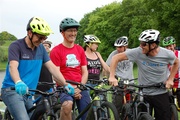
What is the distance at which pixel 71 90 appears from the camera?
4.69 meters

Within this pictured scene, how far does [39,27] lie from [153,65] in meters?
1.94

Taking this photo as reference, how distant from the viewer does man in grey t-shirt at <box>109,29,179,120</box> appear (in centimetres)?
545

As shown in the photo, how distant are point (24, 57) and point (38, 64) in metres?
0.24

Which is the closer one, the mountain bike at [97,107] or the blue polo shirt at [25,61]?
the blue polo shirt at [25,61]

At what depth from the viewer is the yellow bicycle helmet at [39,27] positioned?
4.45 m

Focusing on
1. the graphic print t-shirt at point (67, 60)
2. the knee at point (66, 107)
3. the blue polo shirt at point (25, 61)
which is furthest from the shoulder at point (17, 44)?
the knee at point (66, 107)

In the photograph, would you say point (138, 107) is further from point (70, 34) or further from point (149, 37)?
point (70, 34)

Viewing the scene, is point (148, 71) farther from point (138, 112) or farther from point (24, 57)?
point (24, 57)

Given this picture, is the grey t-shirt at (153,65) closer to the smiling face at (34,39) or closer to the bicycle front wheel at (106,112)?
the bicycle front wheel at (106,112)

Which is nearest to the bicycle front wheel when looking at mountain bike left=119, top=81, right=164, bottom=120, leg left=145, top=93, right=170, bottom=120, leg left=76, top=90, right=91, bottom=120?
mountain bike left=119, top=81, right=164, bottom=120

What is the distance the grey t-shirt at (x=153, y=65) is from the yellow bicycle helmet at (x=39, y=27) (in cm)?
161

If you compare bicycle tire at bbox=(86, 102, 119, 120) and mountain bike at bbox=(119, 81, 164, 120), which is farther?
mountain bike at bbox=(119, 81, 164, 120)

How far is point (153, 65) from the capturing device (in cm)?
554

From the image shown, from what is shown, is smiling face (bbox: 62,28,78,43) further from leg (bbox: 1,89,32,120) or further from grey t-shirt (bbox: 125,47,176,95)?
leg (bbox: 1,89,32,120)
